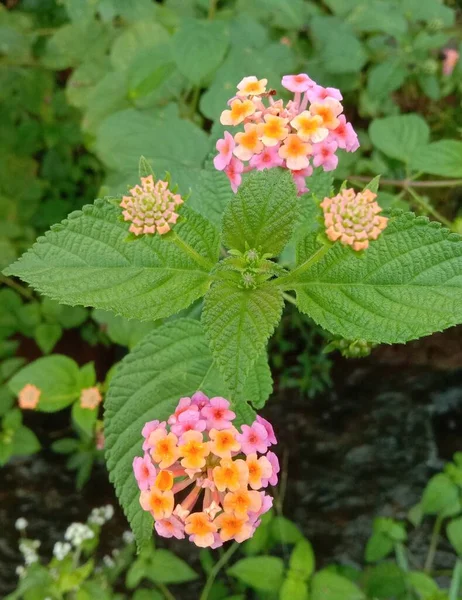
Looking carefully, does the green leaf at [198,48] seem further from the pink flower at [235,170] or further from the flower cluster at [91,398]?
the flower cluster at [91,398]

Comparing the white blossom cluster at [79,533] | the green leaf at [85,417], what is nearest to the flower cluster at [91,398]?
the green leaf at [85,417]

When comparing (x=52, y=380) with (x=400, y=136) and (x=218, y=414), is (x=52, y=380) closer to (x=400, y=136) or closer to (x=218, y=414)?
(x=218, y=414)

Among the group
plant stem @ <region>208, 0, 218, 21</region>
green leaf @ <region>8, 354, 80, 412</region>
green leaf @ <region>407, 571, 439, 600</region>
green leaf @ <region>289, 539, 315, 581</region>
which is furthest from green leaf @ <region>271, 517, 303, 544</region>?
plant stem @ <region>208, 0, 218, 21</region>

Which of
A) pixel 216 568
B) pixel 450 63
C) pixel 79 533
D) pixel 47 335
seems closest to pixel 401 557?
pixel 216 568

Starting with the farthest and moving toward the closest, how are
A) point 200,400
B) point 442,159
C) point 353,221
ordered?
point 442,159
point 200,400
point 353,221

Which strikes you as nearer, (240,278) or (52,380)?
(240,278)
